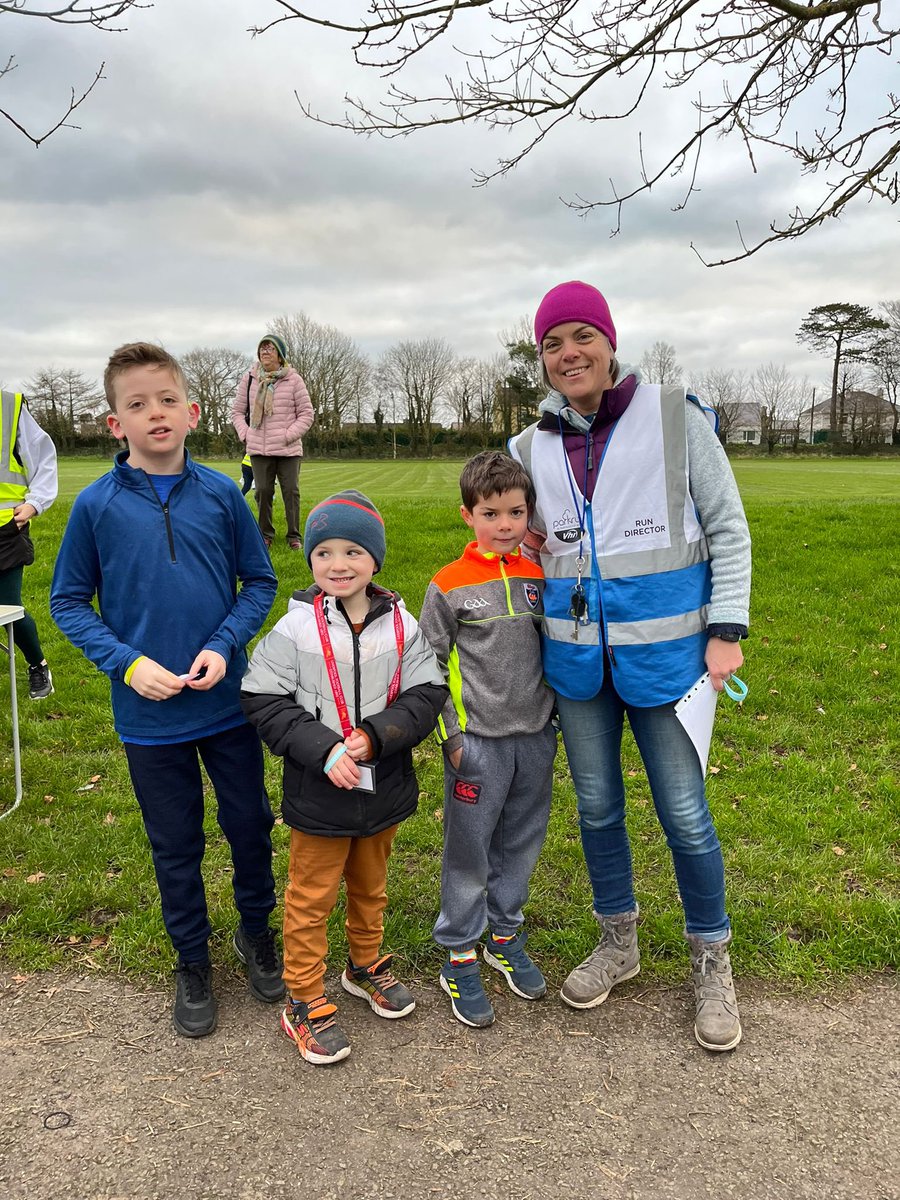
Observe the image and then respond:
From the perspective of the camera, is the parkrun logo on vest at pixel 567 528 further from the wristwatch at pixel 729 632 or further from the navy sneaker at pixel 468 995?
the navy sneaker at pixel 468 995

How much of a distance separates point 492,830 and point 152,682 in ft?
4.14

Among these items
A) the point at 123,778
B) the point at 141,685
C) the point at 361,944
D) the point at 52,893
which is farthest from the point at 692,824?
the point at 123,778

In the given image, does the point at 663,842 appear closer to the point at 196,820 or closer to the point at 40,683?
the point at 196,820

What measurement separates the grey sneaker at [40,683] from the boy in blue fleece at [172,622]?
3710 millimetres

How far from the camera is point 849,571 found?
29.0 ft

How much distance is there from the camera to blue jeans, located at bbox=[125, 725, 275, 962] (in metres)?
2.75

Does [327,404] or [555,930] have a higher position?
[327,404]

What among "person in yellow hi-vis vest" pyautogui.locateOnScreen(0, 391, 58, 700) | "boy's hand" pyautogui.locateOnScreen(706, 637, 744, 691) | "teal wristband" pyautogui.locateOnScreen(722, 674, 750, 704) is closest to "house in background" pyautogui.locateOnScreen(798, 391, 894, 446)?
"person in yellow hi-vis vest" pyautogui.locateOnScreen(0, 391, 58, 700)

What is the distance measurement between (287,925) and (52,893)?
148 cm

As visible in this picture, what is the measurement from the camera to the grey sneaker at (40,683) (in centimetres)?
594

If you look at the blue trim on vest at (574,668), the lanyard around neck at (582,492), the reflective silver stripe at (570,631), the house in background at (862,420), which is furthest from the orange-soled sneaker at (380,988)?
the house in background at (862,420)

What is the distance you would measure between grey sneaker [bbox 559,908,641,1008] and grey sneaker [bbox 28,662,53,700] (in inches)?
183

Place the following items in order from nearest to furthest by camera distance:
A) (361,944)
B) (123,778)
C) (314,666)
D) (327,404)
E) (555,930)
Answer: (314,666), (361,944), (555,930), (123,778), (327,404)

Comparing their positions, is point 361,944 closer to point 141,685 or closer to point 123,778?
point 141,685
